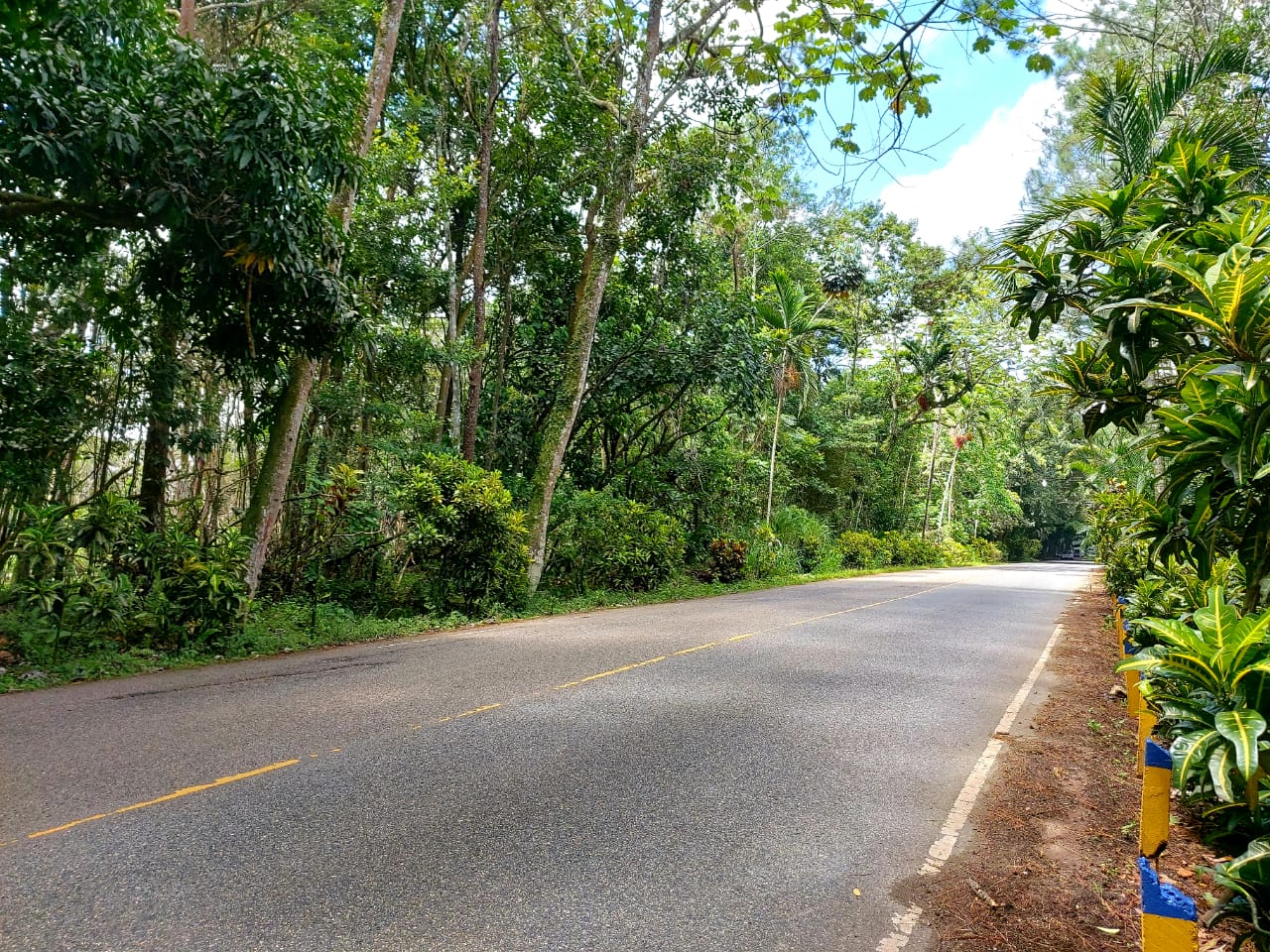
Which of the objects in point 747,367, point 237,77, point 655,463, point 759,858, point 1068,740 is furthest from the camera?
point 655,463

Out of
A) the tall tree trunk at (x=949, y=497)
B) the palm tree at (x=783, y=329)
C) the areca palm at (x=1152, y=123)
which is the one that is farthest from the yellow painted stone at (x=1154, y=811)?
the tall tree trunk at (x=949, y=497)

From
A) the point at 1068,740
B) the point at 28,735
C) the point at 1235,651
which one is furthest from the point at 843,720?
the point at 28,735

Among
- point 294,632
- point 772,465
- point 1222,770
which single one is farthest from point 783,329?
point 1222,770

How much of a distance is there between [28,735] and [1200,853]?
22.6ft

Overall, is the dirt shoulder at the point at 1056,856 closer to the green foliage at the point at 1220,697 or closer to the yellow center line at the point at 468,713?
the green foliage at the point at 1220,697

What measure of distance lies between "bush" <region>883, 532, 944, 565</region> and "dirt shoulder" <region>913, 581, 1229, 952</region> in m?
21.8

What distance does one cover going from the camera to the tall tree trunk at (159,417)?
359 inches

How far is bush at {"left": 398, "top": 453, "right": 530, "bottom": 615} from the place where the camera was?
31.8 feet

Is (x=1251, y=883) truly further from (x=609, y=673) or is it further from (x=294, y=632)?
(x=294, y=632)

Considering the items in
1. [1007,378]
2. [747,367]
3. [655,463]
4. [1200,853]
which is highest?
[1007,378]

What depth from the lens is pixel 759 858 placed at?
315 centimetres

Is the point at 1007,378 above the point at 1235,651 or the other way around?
above

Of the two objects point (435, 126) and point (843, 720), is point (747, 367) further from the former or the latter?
point (843, 720)

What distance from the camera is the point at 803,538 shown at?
21.0 meters
